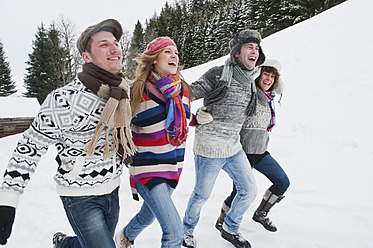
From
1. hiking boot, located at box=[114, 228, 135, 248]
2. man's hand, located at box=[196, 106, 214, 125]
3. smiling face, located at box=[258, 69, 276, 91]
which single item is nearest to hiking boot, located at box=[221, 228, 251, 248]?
hiking boot, located at box=[114, 228, 135, 248]

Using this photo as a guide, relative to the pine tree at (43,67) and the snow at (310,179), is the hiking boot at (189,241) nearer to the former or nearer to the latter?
the snow at (310,179)

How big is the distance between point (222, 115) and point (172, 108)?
695 mm

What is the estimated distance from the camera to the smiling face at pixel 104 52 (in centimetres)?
169

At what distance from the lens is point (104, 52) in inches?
Result: 66.5

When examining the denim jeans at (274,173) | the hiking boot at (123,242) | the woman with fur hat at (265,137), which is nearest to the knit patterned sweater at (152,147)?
the hiking boot at (123,242)

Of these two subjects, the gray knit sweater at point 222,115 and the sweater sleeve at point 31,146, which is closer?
the sweater sleeve at point 31,146

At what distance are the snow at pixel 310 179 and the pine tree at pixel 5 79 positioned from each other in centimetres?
2622

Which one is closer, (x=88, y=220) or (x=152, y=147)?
(x=88, y=220)

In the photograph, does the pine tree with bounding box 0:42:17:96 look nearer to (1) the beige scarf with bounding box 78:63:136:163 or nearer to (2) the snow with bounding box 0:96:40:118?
(2) the snow with bounding box 0:96:40:118

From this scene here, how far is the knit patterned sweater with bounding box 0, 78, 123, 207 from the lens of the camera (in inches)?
55.9

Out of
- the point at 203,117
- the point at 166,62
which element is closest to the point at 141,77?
the point at 166,62

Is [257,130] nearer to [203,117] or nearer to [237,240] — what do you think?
[203,117]

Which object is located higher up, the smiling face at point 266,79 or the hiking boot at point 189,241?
the smiling face at point 266,79

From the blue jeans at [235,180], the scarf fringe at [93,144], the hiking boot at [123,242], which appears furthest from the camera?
the blue jeans at [235,180]
